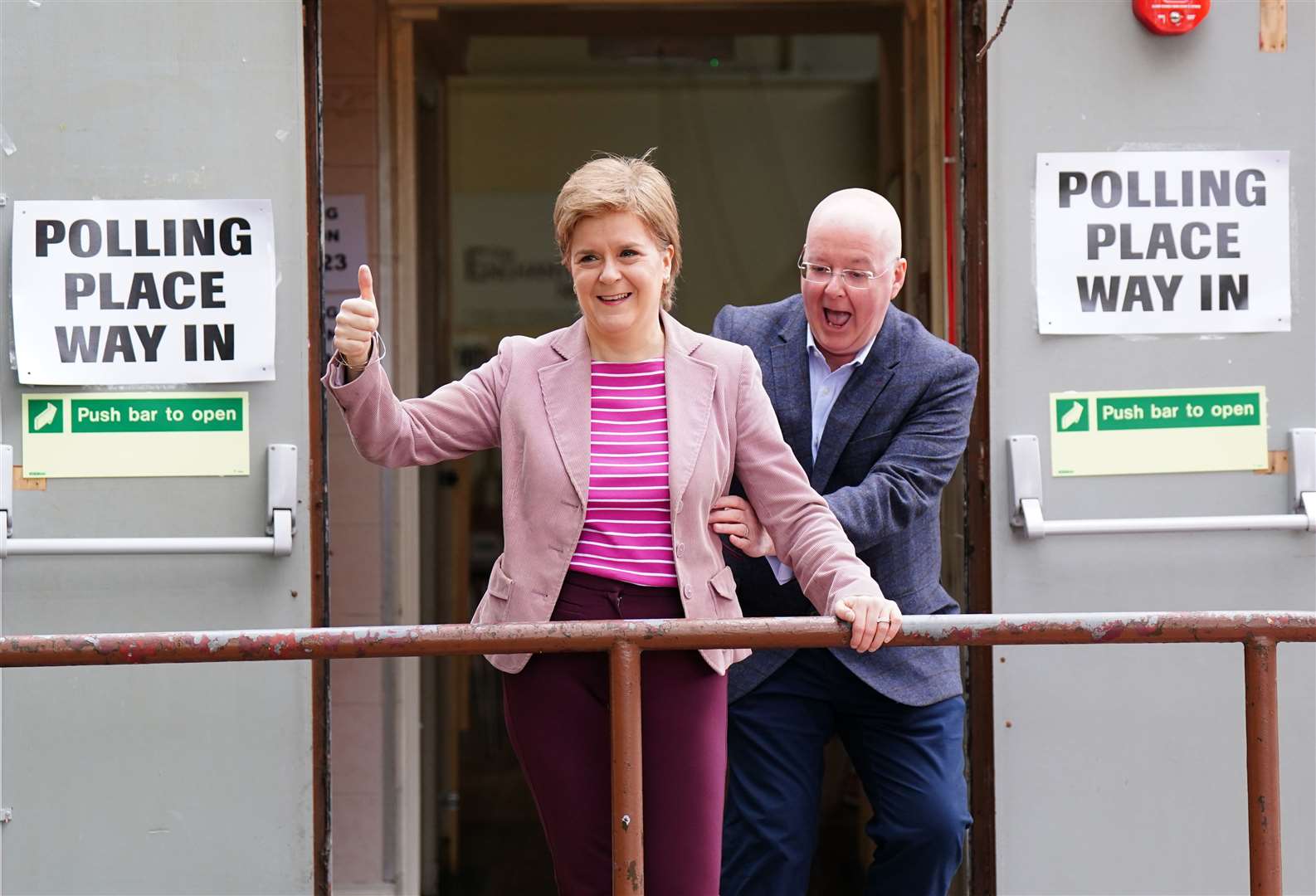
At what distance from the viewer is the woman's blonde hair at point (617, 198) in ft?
8.29

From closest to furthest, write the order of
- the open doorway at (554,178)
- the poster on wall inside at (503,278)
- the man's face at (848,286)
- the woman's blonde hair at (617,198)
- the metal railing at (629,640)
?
the metal railing at (629,640), the woman's blonde hair at (617,198), the man's face at (848,286), the open doorway at (554,178), the poster on wall inside at (503,278)

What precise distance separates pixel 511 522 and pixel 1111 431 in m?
1.78

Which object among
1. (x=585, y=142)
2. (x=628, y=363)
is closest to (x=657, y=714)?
(x=628, y=363)

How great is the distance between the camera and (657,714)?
8.46 ft

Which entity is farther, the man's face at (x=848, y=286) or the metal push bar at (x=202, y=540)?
the metal push bar at (x=202, y=540)

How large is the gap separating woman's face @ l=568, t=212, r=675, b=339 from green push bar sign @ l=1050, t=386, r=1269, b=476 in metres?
1.49

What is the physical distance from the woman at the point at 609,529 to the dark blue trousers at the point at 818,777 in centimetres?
50

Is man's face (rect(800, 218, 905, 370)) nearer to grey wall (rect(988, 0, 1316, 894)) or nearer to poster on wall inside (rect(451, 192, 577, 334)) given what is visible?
grey wall (rect(988, 0, 1316, 894))

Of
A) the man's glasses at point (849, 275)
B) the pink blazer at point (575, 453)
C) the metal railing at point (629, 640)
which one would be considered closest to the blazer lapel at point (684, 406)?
the pink blazer at point (575, 453)

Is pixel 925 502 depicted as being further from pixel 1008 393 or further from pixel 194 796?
pixel 194 796

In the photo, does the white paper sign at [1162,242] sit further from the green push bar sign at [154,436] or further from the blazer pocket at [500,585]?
the green push bar sign at [154,436]

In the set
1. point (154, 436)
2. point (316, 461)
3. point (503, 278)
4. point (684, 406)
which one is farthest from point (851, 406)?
point (503, 278)

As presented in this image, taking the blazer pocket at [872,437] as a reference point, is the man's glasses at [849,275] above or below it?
above

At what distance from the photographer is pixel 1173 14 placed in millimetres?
3631
